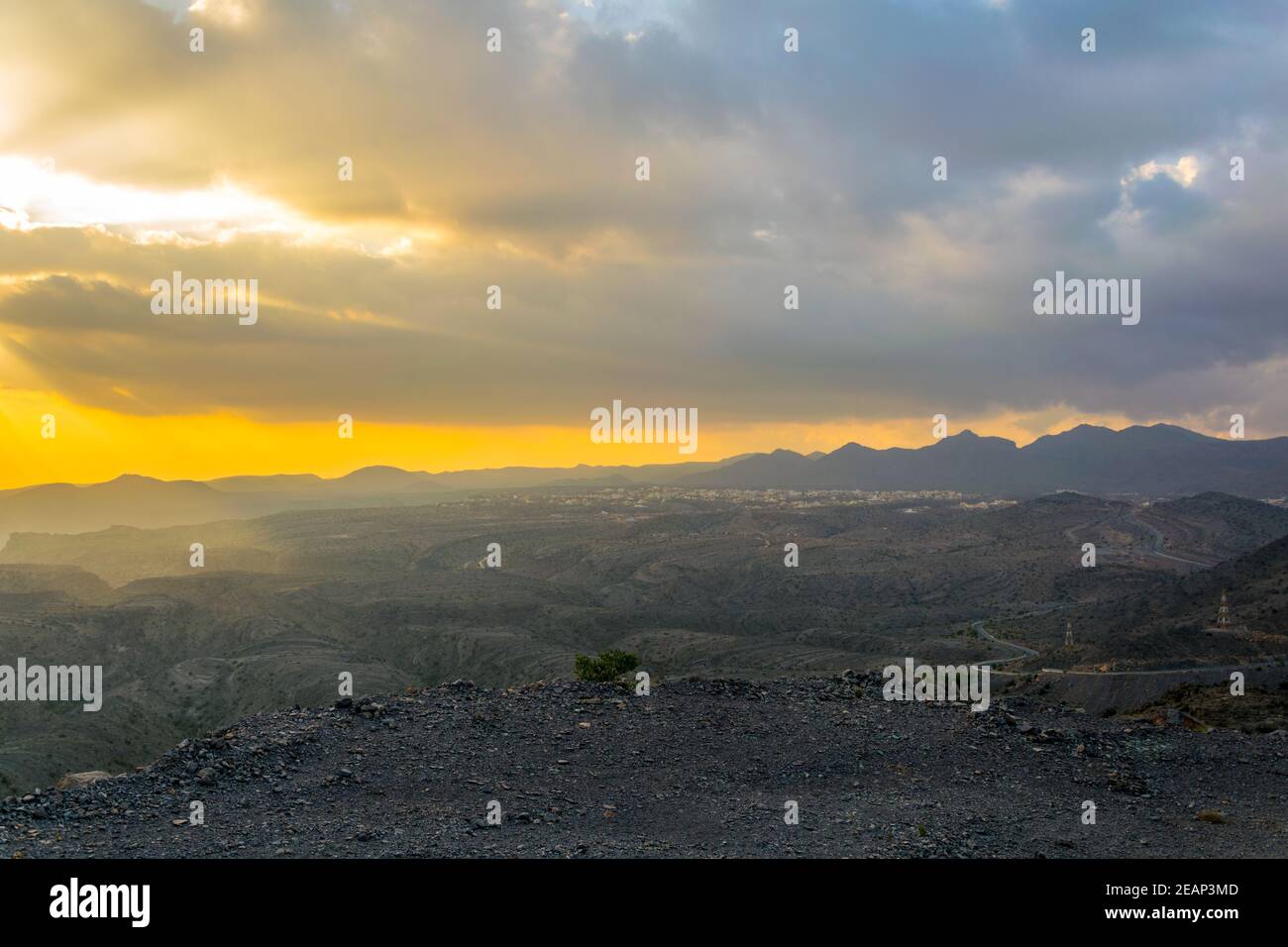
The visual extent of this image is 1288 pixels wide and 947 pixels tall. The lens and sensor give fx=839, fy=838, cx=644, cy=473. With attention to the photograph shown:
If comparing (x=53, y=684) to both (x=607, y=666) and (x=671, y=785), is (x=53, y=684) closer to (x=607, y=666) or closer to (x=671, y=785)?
(x=607, y=666)

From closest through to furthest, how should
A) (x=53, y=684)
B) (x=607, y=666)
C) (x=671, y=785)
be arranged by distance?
1. (x=671, y=785)
2. (x=607, y=666)
3. (x=53, y=684)

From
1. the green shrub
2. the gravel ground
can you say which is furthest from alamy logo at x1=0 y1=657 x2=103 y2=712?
the gravel ground

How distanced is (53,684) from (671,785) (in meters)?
71.4

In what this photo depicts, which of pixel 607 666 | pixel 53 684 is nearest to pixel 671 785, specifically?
pixel 607 666

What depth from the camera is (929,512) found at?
199 m

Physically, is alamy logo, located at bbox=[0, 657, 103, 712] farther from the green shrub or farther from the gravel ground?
the gravel ground

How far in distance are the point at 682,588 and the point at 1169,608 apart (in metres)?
66.3

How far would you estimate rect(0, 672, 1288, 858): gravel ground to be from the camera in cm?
1126

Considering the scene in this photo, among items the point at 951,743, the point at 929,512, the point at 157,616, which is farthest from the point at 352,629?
the point at 929,512

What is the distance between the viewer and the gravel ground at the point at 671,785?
11.3 metres

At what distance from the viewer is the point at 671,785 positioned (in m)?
13.8

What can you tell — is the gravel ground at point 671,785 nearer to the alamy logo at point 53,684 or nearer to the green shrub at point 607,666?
the green shrub at point 607,666

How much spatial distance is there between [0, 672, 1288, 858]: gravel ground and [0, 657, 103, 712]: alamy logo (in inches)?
2009

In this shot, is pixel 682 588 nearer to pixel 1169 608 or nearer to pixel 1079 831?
pixel 1169 608
